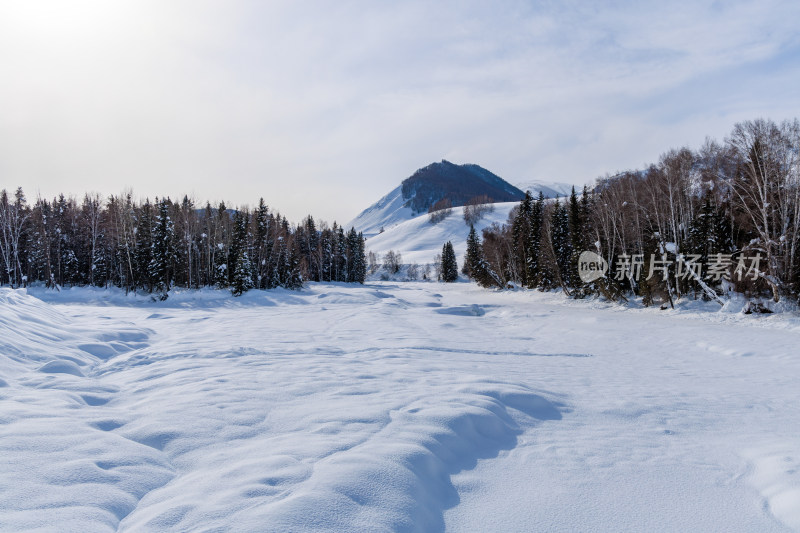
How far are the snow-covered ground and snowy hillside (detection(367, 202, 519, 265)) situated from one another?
13340 centimetres

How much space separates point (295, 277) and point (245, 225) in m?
9.35

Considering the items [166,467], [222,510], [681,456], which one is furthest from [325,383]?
[681,456]

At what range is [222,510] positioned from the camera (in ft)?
10.1

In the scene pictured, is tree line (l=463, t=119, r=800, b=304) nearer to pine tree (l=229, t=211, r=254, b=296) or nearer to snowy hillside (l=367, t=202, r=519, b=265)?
pine tree (l=229, t=211, r=254, b=296)

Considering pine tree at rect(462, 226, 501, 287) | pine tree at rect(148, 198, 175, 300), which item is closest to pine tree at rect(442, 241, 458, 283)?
pine tree at rect(462, 226, 501, 287)

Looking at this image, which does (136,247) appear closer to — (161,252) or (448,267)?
(161,252)

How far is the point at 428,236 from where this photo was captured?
563 feet

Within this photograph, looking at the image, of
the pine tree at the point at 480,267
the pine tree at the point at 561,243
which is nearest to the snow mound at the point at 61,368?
the pine tree at the point at 561,243

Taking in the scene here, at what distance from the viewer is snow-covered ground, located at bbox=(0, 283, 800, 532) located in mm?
3281

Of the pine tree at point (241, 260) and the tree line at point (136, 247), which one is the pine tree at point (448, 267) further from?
the pine tree at point (241, 260)

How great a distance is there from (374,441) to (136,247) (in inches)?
1724

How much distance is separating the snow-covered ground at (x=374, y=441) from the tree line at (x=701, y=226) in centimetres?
1769

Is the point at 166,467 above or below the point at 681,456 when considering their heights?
above

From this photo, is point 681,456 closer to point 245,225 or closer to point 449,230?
point 245,225
